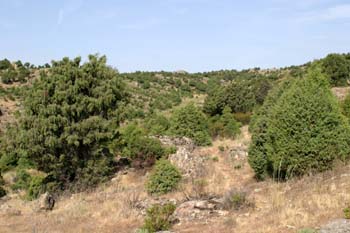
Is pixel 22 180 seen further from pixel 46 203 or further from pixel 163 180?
pixel 163 180

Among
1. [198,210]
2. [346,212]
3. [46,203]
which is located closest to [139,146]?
[46,203]

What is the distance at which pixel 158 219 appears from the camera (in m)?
7.82

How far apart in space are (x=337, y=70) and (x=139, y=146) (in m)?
20.6

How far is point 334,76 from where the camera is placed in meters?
32.2

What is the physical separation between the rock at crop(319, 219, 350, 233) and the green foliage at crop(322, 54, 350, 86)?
27.3 metres

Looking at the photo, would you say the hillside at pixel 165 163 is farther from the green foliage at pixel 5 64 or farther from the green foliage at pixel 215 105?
the green foliage at pixel 5 64

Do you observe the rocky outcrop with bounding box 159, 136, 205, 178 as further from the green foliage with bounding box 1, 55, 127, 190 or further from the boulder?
the boulder

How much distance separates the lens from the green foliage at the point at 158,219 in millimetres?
7742

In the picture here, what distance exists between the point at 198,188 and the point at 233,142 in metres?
11.9

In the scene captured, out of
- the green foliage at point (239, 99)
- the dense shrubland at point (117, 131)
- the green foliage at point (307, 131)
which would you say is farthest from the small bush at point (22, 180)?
the green foliage at point (239, 99)

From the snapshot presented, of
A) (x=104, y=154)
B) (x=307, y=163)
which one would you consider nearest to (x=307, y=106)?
(x=307, y=163)

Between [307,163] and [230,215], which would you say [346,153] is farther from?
[230,215]

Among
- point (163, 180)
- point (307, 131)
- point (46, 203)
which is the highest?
point (307, 131)

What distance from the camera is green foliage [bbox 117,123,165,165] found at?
694 inches
